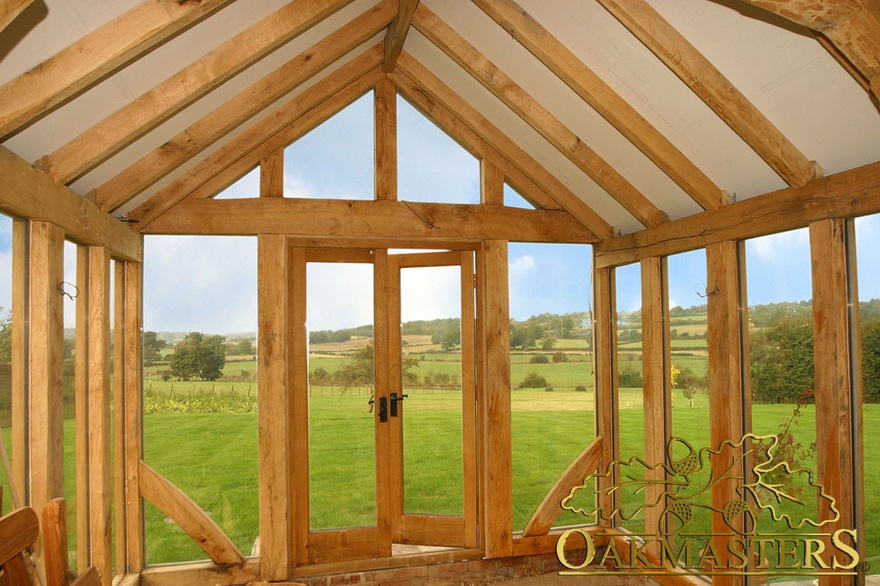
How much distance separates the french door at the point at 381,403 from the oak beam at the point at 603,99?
171 centimetres

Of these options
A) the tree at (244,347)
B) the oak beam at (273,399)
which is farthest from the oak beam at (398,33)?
the tree at (244,347)

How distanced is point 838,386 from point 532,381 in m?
2.27

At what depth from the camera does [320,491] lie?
4.63 metres

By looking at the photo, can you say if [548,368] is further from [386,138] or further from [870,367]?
[870,367]

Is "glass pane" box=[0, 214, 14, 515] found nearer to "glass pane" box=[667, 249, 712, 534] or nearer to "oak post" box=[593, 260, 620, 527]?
A: "glass pane" box=[667, 249, 712, 534]

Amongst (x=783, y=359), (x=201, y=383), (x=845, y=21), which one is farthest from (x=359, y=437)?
(x=845, y=21)

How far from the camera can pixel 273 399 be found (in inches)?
171

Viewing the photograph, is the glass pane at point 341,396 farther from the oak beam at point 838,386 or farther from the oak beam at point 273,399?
the oak beam at point 838,386

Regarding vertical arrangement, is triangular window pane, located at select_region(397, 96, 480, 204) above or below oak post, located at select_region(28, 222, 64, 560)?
above

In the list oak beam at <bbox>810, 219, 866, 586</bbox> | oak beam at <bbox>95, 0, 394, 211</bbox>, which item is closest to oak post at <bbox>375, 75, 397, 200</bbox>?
oak beam at <bbox>95, 0, 394, 211</bbox>

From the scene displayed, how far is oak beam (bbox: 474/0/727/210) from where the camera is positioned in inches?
128

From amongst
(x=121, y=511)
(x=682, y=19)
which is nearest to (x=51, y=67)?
(x=682, y=19)

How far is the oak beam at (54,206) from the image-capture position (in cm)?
247

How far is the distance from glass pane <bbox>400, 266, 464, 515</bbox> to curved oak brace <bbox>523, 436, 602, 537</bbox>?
0.56 metres
